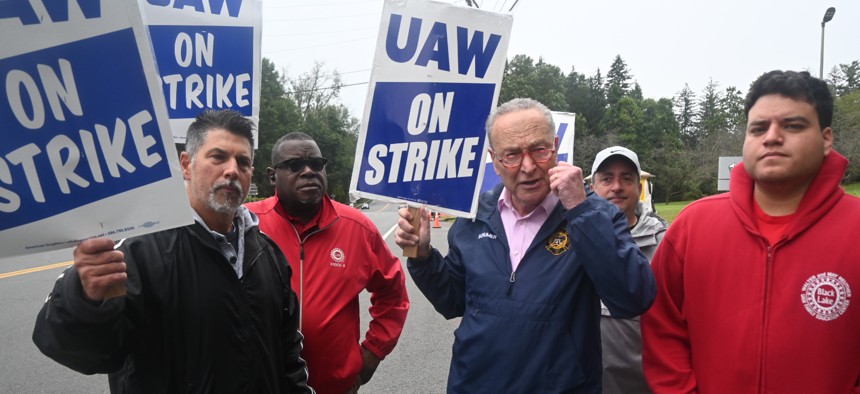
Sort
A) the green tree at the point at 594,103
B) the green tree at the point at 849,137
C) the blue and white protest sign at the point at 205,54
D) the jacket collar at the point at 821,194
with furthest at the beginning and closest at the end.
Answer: the green tree at the point at 594,103
the green tree at the point at 849,137
the blue and white protest sign at the point at 205,54
the jacket collar at the point at 821,194

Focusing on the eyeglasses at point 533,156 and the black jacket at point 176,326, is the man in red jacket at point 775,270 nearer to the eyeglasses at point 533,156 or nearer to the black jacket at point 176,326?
the eyeglasses at point 533,156

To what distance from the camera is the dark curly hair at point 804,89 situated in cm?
174

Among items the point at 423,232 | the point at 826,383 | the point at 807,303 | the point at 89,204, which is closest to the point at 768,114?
the point at 807,303

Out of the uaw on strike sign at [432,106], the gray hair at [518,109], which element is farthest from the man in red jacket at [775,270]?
the uaw on strike sign at [432,106]

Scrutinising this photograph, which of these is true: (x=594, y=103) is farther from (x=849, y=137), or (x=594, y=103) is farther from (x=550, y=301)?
(x=550, y=301)

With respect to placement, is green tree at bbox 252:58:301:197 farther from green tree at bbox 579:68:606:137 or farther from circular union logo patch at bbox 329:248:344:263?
circular union logo patch at bbox 329:248:344:263

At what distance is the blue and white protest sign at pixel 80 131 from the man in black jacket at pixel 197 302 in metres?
0.13

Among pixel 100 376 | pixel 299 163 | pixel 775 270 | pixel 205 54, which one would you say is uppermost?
pixel 205 54

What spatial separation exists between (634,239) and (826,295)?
4.15 feet

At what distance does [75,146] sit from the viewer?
1.51 m

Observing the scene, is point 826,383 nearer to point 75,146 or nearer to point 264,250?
Answer: point 264,250

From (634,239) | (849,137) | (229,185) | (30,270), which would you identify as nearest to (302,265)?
(229,185)

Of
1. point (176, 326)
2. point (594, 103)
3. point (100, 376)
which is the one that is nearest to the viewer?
point (176, 326)

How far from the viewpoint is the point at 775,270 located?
1.72 metres
